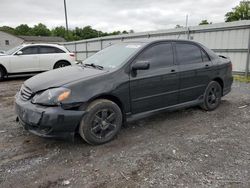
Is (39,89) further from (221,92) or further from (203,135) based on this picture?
(221,92)

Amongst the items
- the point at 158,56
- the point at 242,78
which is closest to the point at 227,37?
the point at 242,78

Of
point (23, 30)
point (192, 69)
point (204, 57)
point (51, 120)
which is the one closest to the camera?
point (51, 120)

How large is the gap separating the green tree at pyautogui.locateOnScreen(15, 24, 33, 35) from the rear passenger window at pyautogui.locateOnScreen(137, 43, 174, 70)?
3378 inches

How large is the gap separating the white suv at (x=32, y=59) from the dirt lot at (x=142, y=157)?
19.4ft

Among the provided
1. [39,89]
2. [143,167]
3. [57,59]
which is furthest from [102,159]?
[57,59]

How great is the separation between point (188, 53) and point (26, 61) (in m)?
7.60

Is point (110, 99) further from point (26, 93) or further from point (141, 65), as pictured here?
point (26, 93)

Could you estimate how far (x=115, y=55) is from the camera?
4203mm

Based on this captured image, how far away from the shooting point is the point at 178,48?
450 cm

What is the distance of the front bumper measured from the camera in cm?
306

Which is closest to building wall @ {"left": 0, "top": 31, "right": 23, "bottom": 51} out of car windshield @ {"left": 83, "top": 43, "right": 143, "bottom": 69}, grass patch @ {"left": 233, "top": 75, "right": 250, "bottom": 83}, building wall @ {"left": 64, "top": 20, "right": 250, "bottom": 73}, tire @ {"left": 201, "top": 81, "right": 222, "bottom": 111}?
building wall @ {"left": 64, "top": 20, "right": 250, "bottom": 73}

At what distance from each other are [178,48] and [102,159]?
2.65m

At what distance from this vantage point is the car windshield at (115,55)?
3914 mm

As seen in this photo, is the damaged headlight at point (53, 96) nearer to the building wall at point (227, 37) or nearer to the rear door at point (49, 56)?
the building wall at point (227, 37)
